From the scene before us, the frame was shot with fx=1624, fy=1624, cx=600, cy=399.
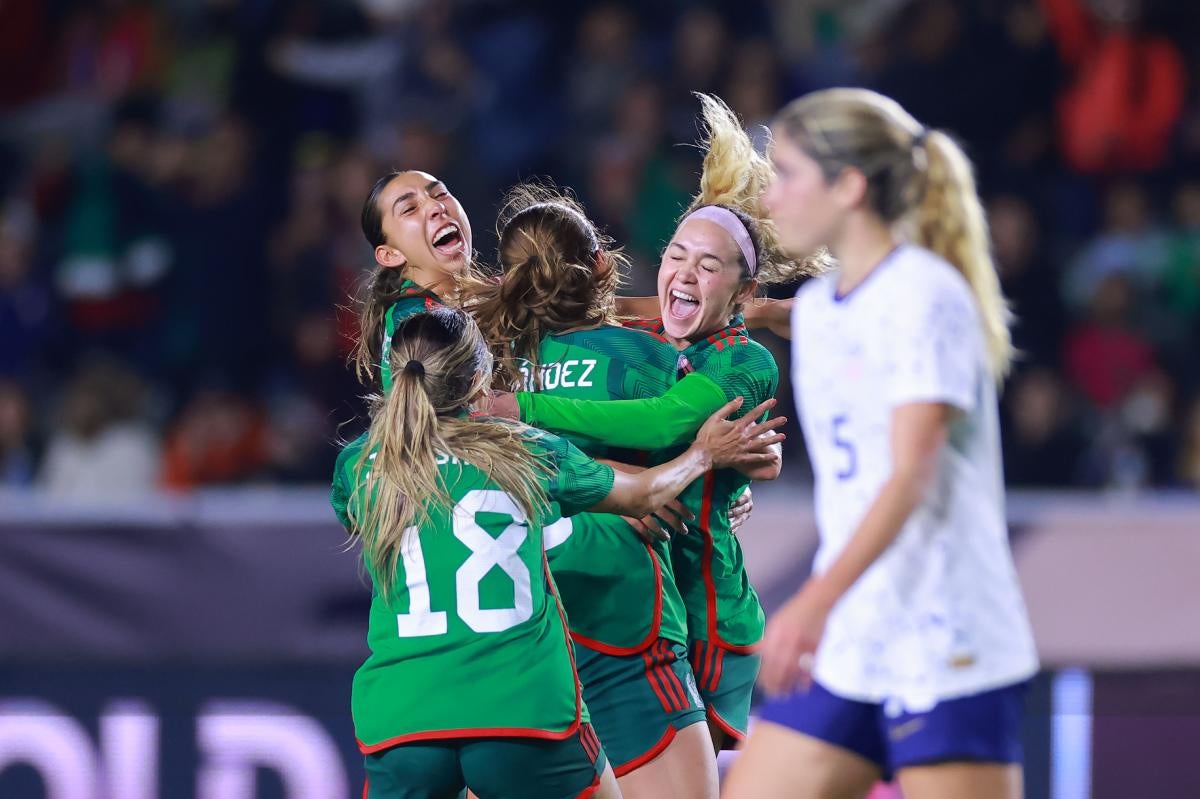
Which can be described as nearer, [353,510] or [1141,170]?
[353,510]

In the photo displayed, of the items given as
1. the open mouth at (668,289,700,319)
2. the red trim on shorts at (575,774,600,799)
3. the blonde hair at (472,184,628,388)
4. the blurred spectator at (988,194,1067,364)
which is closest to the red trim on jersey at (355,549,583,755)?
the red trim on shorts at (575,774,600,799)

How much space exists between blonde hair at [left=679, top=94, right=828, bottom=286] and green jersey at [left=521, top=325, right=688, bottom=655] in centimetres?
41

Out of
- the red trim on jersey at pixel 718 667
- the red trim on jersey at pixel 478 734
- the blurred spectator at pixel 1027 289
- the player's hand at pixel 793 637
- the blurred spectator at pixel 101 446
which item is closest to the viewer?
the player's hand at pixel 793 637

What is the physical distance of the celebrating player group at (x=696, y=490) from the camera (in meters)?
2.65

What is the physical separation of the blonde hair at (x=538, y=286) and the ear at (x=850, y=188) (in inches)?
44.7

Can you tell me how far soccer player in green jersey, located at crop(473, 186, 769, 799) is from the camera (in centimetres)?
365

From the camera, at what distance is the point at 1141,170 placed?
321 inches

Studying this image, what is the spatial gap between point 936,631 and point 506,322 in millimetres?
1468

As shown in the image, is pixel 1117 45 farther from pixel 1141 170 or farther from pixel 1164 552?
pixel 1164 552

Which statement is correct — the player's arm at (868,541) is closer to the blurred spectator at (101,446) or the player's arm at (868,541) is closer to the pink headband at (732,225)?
the pink headband at (732,225)

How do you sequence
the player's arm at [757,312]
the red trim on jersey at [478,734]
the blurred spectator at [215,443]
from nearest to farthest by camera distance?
the red trim on jersey at [478,734] < the player's arm at [757,312] < the blurred spectator at [215,443]

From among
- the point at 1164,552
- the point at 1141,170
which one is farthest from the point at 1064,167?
the point at 1164,552

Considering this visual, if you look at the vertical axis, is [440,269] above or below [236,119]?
below

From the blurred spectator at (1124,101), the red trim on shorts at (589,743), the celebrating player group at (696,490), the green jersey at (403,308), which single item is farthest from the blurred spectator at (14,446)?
the blurred spectator at (1124,101)
